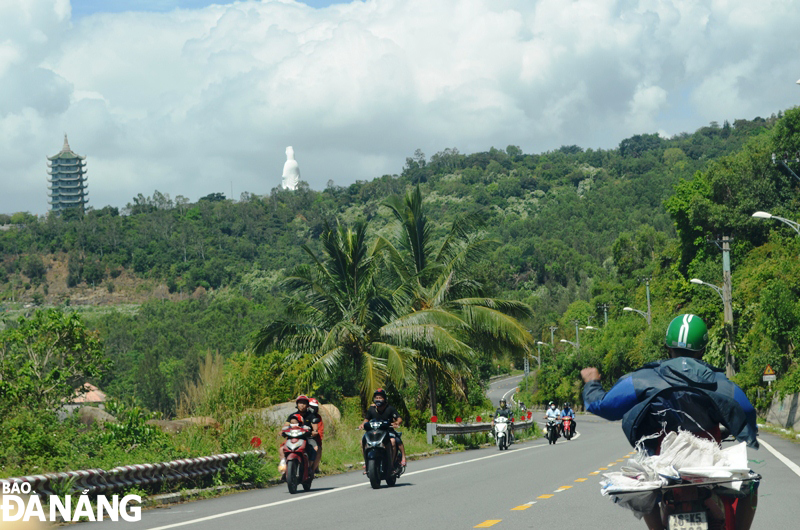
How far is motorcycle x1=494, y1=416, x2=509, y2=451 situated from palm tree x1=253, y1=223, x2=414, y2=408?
146 inches

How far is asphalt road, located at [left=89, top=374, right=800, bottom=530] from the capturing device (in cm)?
1052

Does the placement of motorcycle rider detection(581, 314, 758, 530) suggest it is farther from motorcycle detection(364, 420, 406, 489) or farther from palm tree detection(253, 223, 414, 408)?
palm tree detection(253, 223, 414, 408)

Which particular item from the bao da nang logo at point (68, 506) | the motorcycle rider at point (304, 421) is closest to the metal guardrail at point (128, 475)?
the bao da nang logo at point (68, 506)

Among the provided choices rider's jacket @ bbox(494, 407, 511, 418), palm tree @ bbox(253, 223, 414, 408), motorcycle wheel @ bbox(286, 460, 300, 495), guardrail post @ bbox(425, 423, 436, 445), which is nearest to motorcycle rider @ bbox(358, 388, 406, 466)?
motorcycle wheel @ bbox(286, 460, 300, 495)

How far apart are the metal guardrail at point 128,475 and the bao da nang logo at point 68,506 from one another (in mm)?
104

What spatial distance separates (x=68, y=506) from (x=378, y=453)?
16.6 feet

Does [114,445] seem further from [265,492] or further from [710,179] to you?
[710,179]

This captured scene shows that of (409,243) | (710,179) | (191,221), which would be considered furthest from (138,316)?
(409,243)

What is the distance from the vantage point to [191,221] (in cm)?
18750

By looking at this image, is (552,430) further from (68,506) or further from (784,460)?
(68,506)

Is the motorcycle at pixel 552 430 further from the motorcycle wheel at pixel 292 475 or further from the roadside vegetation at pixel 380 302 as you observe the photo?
the motorcycle wheel at pixel 292 475

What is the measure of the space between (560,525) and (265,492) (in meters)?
6.30

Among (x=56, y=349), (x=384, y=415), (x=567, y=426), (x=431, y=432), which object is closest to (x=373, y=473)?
(x=384, y=415)

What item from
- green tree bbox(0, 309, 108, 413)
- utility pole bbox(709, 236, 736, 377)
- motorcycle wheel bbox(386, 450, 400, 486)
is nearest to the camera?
motorcycle wheel bbox(386, 450, 400, 486)
